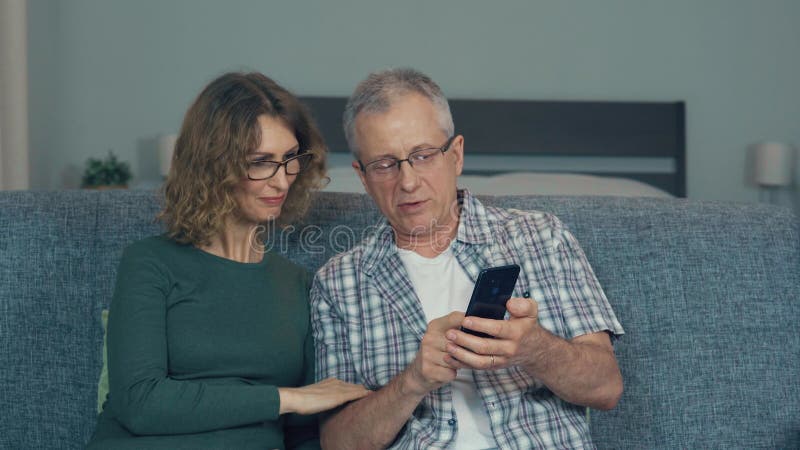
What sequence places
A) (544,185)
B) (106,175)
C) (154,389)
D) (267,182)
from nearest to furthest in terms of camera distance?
(154,389) < (267,182) < (544,185) < (106,175)

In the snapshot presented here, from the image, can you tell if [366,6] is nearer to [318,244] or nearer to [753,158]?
[753,158]

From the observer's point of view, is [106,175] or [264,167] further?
[106,175]

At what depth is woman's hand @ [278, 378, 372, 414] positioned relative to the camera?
1325 millimetres

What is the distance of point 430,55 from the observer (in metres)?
3.73

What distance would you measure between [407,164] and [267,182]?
0.86 feet

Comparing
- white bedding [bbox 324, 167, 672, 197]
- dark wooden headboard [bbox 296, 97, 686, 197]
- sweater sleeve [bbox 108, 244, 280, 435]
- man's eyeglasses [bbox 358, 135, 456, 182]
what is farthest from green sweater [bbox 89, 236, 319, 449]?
dark wooden headboard [bbox 296, 97, 686, 197]

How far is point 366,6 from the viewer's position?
372 cm

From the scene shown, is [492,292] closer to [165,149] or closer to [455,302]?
[455,302]

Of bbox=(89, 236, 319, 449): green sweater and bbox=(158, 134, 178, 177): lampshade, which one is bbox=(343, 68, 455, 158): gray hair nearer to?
bbox=(89, 236, 319, 449): green sweater

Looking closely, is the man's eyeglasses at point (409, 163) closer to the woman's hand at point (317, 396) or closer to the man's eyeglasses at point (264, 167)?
the man's eyeglasses at point (264, 167)

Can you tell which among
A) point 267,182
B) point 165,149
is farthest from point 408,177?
point 165,149

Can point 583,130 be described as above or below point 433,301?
above

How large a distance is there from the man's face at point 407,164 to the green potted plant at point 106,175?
90.8 inches

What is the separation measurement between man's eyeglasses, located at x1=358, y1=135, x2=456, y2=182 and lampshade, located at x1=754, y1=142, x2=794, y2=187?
8.81 ft
